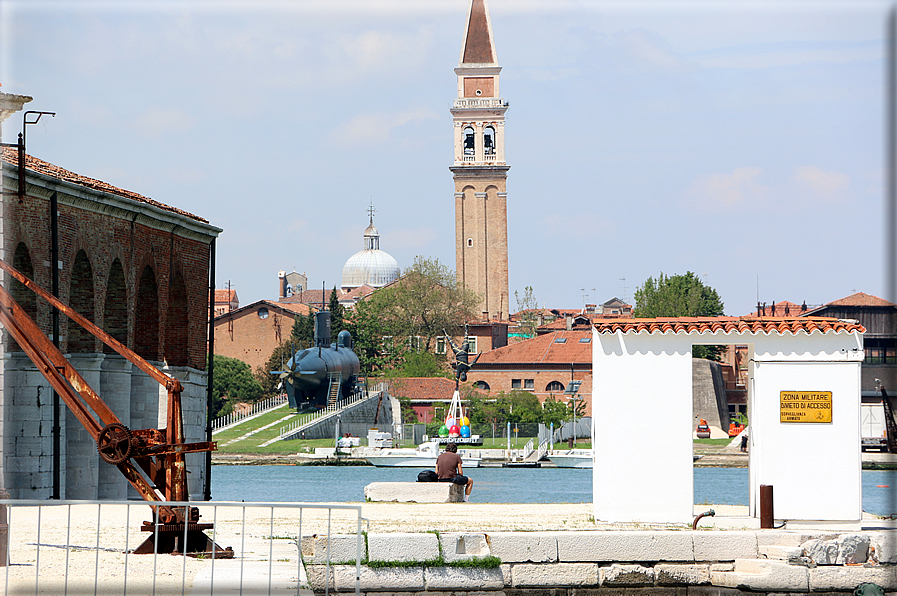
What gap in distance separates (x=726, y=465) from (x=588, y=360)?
22.3 m

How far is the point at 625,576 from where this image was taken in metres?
12.8

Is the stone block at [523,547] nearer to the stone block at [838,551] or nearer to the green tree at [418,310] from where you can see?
the stone block at [838,551]

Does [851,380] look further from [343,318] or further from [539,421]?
[343,318]

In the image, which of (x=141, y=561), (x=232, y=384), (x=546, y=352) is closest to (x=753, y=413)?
(x=141, y=561)

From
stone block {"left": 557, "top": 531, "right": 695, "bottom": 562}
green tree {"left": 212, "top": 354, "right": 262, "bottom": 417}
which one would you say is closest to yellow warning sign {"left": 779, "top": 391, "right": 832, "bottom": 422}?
stone block {"left": 557, "top": 531, "right": 695, "bottom": 562}

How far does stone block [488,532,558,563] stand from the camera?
41.4 ft

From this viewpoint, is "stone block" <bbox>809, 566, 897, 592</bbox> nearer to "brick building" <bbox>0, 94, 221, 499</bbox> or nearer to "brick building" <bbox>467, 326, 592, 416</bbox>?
"brick building" <bbox>0, 94, 221, 499</bbox>

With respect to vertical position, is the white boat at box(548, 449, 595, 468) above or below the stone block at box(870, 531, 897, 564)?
below

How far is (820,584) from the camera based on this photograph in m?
12.7

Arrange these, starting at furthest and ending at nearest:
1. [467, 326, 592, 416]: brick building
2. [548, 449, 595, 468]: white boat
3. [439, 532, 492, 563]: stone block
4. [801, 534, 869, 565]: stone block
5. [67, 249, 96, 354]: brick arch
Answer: [467, 326, 592, 416]: brick building
[548, 449, 595, 468]: white boat
[67, 249, 96, 354]: brick arch
[801, 534, 869, 565]: stone block
[439, 532, 492, 563]: stone block

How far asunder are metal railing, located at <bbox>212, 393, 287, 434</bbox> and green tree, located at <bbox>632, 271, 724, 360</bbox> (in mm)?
26578

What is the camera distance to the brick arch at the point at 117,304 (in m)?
24.5

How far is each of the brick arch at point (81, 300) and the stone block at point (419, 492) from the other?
731cm

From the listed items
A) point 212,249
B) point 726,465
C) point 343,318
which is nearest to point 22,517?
point 212,249
